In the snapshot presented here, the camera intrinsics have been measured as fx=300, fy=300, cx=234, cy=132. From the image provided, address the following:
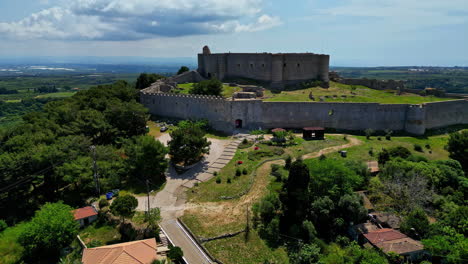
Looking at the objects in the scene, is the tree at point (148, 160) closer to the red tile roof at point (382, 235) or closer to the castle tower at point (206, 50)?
the red tile roof at point (382, 235)

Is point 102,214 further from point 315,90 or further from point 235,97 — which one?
point 315,90

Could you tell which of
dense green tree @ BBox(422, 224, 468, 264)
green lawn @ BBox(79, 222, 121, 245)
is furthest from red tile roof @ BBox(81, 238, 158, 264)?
dense green tree @ BBox(422, 224, 468, 264)

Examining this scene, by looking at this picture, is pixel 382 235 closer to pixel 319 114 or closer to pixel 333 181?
pixel 333 181

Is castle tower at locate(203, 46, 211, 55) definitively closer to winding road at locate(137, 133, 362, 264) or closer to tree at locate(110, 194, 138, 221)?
winding road at locate(137, 133, 362, 264)

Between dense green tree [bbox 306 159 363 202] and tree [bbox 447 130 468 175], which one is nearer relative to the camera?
dense green tree [bbox 306 159 363 202]

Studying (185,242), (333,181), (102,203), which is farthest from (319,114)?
(102,203)
